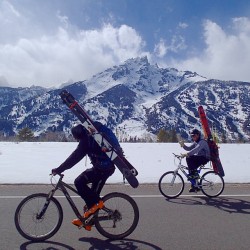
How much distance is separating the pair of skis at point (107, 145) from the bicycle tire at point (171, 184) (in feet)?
13.4

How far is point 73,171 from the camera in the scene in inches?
630

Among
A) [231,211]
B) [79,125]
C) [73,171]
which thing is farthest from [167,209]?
[73,171]

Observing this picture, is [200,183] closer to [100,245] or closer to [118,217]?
[118,217]

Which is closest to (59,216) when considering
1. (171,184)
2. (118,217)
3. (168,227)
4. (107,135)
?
(118,217)

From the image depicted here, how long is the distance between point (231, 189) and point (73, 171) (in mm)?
6909

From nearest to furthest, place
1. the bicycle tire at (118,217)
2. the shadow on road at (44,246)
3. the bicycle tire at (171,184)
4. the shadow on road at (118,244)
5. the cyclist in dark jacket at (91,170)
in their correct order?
the shadow on road at (44,246) → the shadow on road at (118,244) → the cyclist in dark jacket at (91,170) → the bicycle tire at (118,217) → the bicycle tire at (171,184)

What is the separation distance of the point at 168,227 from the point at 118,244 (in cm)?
133

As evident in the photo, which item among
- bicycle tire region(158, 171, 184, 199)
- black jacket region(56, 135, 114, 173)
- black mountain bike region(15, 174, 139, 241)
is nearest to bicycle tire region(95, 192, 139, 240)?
black mountain bike region(15, 174, 139, 241)

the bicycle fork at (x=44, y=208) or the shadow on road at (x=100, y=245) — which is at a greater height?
the bicycle fork at (x=44, y=208)

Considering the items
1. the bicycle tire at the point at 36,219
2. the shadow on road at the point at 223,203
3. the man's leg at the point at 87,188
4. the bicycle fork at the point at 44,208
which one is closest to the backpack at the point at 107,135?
the man's leg at the point at 87,188

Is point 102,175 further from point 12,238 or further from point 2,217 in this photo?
point 2,217

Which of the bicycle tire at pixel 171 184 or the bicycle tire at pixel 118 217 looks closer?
the bicycle tire at pixel 118 217

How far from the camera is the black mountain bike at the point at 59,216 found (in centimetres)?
624

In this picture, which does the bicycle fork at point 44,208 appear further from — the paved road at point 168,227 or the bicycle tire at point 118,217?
the bicycle tire at point 118,217
